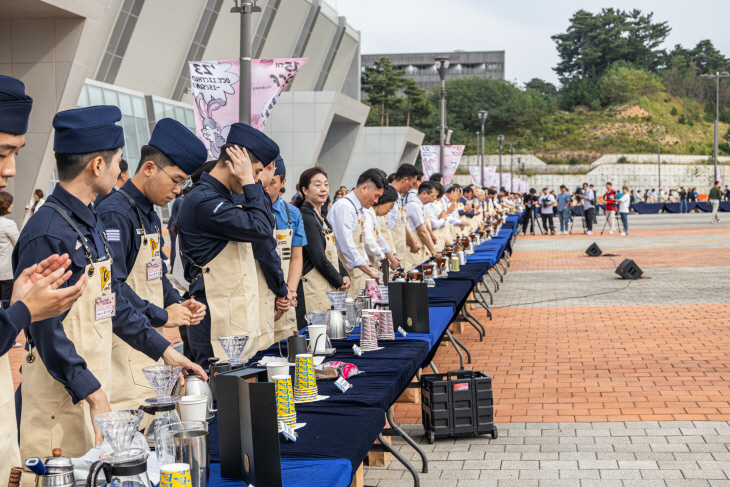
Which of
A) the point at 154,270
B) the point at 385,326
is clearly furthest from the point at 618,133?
the point at 154,270

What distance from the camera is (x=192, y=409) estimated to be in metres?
2.19

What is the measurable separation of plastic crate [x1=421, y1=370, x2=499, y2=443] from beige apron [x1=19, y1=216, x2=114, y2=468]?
2.79 metres

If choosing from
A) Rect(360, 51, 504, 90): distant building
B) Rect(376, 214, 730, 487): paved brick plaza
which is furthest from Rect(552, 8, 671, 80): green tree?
Rect(376, 214, 730, 487): paved brick plaza

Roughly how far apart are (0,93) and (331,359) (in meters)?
2.16

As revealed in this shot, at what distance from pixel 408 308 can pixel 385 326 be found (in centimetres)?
36

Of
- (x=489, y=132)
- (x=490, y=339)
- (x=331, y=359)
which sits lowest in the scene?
(x=490, y=339)

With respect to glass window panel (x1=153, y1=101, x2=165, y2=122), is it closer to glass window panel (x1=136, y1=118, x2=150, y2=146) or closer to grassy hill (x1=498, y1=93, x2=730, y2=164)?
glass window panel (x1=136, y1=118, x2=150, y2=146)

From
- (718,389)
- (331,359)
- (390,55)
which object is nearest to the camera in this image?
(331,359)

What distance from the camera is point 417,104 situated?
78.6 m

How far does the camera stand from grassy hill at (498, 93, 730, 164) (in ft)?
283

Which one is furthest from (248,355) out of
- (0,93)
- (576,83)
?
(576,83)

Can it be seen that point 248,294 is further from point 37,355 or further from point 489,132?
point 489,132

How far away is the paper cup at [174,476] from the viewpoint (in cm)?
177

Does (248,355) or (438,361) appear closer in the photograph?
(248,355)
